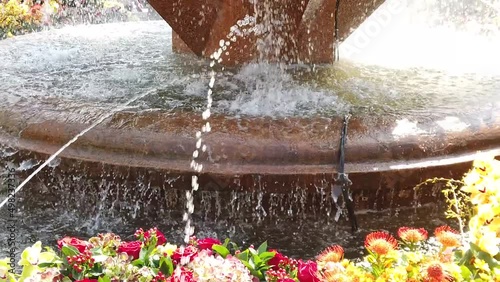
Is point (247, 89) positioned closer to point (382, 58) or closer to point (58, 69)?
point (58, 69)

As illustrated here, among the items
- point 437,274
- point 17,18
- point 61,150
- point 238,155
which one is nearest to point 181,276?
point 437,274

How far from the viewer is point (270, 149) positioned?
10.4 ft

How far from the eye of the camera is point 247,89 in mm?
4227

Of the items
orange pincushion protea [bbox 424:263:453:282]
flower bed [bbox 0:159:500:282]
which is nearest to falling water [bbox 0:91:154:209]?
flower bed [bbox 0:159:500:282]

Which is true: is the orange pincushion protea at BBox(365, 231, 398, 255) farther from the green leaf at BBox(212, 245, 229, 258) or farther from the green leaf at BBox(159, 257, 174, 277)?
the green leaf at BBox(159, 257, 174, 277)

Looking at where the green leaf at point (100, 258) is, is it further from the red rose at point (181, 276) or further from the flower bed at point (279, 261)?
the red rose at point (181, 276)

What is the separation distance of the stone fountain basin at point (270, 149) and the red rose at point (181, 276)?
3.95ft

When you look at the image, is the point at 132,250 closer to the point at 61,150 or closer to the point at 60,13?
the point at 61,150

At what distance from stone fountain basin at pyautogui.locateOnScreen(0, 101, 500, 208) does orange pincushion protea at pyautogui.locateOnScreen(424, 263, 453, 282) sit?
131 centimetres

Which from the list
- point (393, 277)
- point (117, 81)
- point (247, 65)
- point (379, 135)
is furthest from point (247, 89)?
point (393, 277)

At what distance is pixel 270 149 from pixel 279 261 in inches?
45.4

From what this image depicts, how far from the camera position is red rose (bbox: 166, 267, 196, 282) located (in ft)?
6.10

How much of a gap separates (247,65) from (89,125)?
163 cm

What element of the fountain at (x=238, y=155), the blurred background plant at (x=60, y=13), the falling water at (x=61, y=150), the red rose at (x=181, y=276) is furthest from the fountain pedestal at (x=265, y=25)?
the blurred background plant at (x=60, y=13)
